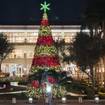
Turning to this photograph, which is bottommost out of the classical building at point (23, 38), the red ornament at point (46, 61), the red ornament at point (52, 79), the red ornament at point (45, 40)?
the red ornament at point (52, 79)

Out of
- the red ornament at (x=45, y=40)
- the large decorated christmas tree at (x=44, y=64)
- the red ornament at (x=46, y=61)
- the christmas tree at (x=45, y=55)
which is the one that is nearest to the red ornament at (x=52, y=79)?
the large decorated christmas tree at (x=44, y=64)

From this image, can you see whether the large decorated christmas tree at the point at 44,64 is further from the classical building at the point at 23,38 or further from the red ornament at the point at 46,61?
the classical building at the point at 23,38

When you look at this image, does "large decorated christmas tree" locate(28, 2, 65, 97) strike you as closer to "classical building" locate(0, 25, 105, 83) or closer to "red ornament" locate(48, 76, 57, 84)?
"red ornament" locate(48, 76, 57, 84)

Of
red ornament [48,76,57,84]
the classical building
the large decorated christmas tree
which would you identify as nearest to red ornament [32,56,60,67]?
the large decorated christmas tree

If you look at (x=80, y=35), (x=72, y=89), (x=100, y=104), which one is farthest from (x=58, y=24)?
(x=100, y=104)

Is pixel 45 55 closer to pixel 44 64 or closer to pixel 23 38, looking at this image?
pixel 44 64

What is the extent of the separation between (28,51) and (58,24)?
926cm

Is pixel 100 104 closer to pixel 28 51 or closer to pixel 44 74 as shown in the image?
pixel 44 74

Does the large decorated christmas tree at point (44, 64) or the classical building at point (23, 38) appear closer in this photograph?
the large decorated christmas tree at point (44, 64)

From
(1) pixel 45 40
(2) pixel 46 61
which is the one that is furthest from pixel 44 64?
(1) pixel 45 40

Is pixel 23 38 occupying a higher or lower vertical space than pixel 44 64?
higher

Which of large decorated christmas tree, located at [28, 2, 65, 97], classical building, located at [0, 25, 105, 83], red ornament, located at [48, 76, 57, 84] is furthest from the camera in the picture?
classical building, located at [0, 25, 105, 83]

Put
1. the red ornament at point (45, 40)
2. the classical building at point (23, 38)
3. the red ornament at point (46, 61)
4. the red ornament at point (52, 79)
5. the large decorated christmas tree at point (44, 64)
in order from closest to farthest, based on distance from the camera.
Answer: the red ornament at point (52, 79)
the red ornament at point (46, 61)
the large decorated christmas tree at point (44, 64)
the red ornament at point (45, 40)
the classical building at point (23, 38)

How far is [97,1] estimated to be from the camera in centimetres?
6056
